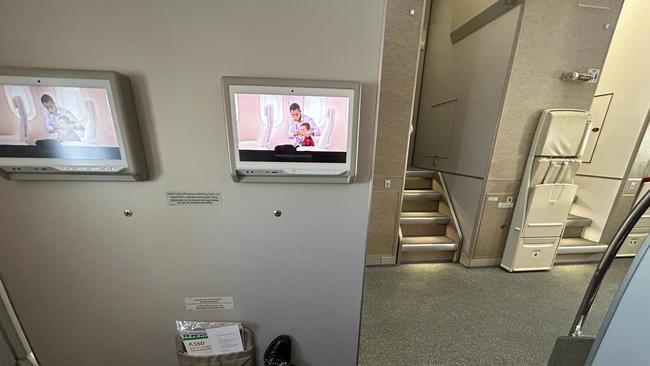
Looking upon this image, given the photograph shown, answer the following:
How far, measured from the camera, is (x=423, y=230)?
9.80 ft

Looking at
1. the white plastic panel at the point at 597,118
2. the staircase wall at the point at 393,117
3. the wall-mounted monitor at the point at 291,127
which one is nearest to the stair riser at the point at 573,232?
the white plastic panel at the point at 597,118

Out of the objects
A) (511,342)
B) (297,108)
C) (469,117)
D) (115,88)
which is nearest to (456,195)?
(469,117)

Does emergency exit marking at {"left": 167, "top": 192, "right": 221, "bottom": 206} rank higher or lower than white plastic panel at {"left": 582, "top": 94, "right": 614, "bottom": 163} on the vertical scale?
lower

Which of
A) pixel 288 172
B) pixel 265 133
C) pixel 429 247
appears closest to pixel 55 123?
pixel 265 133

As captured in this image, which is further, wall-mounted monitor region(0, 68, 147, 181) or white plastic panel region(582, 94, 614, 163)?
white plastic panel region(582, 94, 614, 163)

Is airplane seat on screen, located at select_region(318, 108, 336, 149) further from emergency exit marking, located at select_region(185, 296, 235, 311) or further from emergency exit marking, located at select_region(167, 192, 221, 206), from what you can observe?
emergency exit marking, located at select_region(185, 296, 235, 311)

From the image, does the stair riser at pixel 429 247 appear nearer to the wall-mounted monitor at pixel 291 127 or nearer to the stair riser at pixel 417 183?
the stair riser at pixel 417 183

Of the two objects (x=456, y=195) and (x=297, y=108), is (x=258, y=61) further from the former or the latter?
(x=456, y=195)

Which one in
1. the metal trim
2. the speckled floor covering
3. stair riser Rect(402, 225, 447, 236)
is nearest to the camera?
the speckled floor covering

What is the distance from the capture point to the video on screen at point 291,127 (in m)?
0.78

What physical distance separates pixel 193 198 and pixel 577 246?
442 cm

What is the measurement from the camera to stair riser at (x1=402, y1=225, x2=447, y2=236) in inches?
116

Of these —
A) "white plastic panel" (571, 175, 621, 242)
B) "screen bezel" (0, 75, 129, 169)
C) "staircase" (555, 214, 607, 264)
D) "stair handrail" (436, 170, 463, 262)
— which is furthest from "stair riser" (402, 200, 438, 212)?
"screen bezel" (0, 75, 129, 169)

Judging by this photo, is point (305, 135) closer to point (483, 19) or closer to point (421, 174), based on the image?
point (421, 174)
